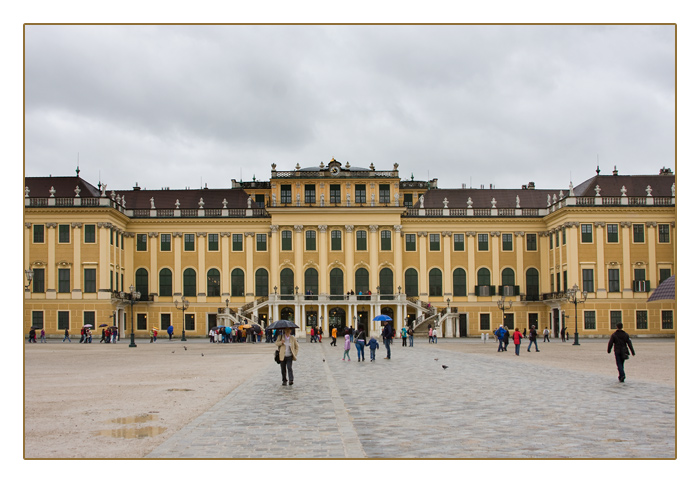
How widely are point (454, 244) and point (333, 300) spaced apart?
43.6 feet

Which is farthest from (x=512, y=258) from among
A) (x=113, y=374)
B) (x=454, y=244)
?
(x=113, y=374)

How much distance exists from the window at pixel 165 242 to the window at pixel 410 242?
2318cm

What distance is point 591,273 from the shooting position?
7212 centimetres

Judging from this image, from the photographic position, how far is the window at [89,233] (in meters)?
72.1

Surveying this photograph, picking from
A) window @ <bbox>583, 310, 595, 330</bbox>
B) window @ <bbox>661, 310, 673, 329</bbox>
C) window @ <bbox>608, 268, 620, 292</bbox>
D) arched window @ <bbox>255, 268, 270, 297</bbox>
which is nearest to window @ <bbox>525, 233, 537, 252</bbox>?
window @ <bbox>608, 268, 620, 292</bbox>

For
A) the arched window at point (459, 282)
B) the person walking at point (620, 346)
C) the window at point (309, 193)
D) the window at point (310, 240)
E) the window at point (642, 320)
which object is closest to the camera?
the person walking at point (620, 346)

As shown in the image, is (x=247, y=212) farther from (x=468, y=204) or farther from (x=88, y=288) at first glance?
(x=468, y=204)

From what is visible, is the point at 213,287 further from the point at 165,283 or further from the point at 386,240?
the point at 386,240

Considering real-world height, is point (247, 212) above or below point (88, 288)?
above

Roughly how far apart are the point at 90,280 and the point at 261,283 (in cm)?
1603

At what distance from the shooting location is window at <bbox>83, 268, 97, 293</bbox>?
71.9 m

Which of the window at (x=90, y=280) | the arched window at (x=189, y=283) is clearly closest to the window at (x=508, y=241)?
the arched window at (x=189, y=283)

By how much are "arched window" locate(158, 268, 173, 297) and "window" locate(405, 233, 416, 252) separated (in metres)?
23.3

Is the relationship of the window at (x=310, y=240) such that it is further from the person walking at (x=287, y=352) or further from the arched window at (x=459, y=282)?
the person walking at (x=287, y=352)
